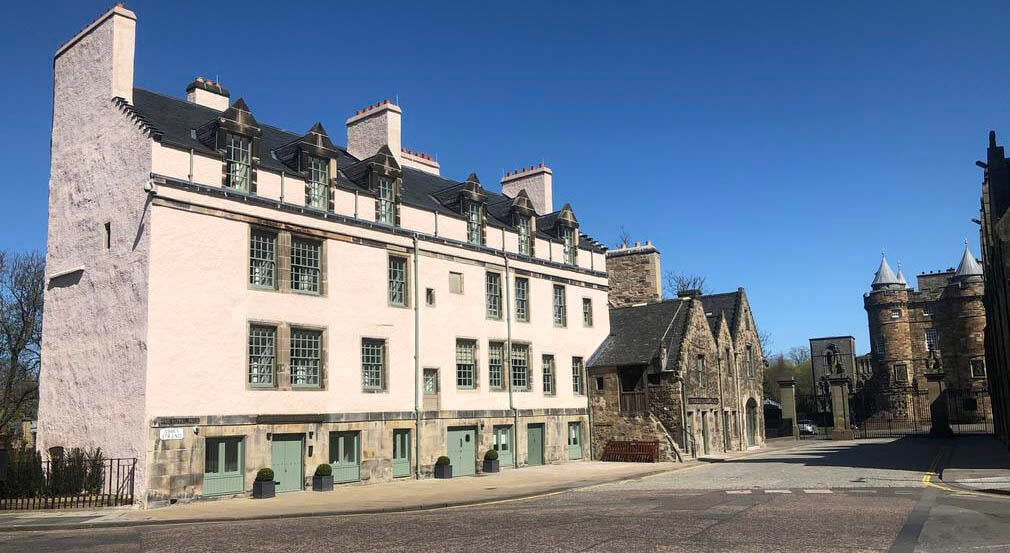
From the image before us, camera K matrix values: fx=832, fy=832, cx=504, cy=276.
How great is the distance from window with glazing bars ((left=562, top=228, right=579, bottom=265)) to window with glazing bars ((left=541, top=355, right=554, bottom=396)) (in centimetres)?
521

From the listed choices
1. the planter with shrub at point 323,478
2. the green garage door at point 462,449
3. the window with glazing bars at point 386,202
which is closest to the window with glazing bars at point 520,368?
the green garage door at point 462,449

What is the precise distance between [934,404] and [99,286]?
4675 cm

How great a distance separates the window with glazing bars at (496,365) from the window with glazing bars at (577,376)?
528 centimetres

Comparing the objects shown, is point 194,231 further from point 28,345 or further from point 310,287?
point 28,345

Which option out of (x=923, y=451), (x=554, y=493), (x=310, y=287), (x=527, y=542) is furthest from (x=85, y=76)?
(x=923, y=451)

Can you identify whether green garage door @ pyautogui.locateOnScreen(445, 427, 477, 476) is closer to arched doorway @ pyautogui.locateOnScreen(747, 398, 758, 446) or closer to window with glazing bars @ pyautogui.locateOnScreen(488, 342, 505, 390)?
window with glazing bars @ pyautogui.locateOnScreen(488, 342, 505, 390)

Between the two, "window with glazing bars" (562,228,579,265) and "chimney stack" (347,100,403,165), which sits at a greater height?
"chimney stack" (347,100,403,165)

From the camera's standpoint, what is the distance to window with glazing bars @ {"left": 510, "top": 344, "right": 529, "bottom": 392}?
3616cm

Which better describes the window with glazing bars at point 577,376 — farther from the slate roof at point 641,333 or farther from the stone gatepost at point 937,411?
the stone gatepost at point 937,411

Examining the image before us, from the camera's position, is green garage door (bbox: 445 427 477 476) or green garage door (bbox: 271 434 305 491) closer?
green garage door (bbox: 271 434 305 491)

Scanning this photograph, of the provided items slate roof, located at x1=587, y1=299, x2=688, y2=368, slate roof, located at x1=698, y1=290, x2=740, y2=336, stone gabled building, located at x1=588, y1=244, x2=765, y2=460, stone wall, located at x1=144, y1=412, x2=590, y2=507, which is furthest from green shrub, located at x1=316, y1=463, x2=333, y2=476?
slate roof, located at x1=698, y1=290, x2=740, y2=336

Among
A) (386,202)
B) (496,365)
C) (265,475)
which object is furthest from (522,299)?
(265,475)

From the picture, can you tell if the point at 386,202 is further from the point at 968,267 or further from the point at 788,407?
the point at 968,267

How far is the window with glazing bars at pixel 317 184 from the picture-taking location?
92.8 feet
